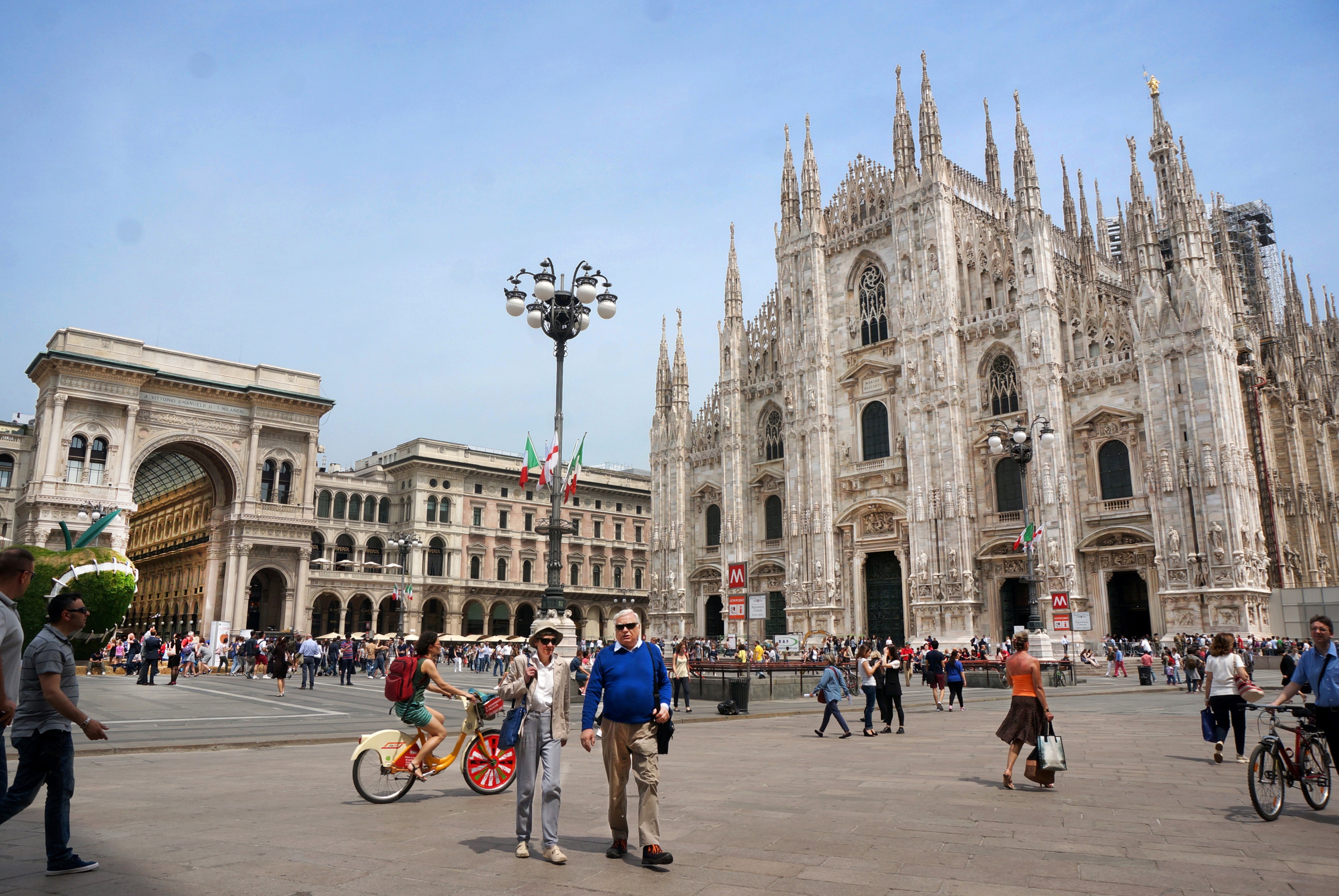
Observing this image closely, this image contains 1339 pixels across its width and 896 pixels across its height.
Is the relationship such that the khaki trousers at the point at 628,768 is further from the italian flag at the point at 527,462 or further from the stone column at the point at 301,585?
the stone column at the point at 301,585

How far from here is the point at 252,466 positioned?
49312 millimetres

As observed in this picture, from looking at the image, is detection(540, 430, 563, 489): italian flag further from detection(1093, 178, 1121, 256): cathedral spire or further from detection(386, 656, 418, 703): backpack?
detection(1093, 178, 1121, 256): cathedral spire

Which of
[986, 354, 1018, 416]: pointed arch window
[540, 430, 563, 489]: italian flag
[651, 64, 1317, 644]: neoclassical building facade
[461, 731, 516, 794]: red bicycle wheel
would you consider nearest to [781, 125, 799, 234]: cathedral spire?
[651, 64, 1317, 644]: neoclassical building facade

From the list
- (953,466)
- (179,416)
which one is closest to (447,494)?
(179,416)

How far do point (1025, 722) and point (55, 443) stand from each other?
48.1 metres

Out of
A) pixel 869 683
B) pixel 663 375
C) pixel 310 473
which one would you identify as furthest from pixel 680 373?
pixel 869 683

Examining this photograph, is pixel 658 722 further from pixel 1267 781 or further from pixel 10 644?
pixel 1267 781

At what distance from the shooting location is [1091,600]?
112ft

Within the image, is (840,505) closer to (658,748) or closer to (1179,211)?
(1179,211)

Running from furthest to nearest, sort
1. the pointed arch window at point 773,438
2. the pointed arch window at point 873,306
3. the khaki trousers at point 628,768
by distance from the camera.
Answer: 1. the pointed arch window at point 773,438
2. the pointed arch window at point 873,306
3. the khaki trousers at point 628,768

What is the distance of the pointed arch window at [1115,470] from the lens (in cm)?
3400

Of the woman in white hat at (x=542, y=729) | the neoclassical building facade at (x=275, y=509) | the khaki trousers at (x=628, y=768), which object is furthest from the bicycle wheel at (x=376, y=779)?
the neoclassical building facade at (x=275, y=509)

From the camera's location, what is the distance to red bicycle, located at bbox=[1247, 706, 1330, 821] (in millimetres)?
7035

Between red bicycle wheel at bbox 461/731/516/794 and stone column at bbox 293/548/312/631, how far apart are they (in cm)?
4566
